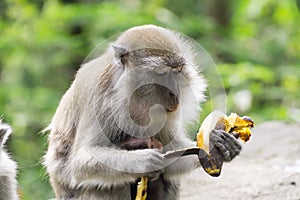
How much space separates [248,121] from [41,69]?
226 inches

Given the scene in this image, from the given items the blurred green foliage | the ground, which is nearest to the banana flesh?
the ground

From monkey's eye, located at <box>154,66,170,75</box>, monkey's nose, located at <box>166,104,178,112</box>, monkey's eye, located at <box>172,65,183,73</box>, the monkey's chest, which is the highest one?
monkey's eye, located at <box>154,66,170,75</box>

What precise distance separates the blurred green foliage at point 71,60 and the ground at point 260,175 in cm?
211

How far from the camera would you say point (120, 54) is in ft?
13.8

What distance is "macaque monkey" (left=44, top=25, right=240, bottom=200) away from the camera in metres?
4.12

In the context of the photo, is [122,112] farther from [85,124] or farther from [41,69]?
[41,69]

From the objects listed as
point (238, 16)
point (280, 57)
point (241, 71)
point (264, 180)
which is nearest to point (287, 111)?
point (241, 71)

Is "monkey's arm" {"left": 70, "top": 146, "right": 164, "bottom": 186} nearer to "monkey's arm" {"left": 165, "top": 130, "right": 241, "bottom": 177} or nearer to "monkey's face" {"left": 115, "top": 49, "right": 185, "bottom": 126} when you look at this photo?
"monkey's arm" {"left": 165, "top": 130, "right": 241, "bottom": 177}

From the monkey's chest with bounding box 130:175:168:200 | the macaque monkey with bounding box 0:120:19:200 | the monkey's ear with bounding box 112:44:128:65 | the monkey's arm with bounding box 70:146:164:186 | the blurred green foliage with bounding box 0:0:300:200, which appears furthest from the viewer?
the blurred green foliage with bounding box 0:0:300:200

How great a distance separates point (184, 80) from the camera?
4230 mm

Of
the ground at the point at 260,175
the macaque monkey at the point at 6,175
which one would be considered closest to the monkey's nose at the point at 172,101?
the ground at the point at 260,175

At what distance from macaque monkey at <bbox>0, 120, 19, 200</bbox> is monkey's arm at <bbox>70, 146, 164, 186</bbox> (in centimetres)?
105

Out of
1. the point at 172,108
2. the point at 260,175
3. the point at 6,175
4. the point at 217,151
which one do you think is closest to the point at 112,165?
the point at 172,108

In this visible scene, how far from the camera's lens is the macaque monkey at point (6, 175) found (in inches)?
206
